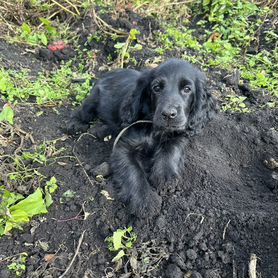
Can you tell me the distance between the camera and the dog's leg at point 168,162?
4129 millimetres

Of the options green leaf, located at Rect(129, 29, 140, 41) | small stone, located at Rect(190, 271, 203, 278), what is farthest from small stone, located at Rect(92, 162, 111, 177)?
green leaf, located at Rect(129, 29, 140, 41)

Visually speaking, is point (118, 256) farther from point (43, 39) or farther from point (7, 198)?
point (43, 39)

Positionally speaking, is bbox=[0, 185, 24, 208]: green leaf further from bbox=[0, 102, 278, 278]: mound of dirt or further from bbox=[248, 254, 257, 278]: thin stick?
bbox=[248, 254, 257, 278]: thin stick

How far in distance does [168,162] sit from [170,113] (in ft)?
1.92

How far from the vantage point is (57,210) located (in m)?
3.76

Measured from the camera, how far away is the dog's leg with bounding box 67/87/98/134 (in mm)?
4754

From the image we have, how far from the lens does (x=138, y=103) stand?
14.4 ft

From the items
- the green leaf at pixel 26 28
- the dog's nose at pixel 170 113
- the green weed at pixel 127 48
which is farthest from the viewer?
the green leaf at pixel 26 28

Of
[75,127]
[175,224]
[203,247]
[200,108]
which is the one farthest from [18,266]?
[200,108]

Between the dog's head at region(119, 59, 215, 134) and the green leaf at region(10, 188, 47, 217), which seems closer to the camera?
the green leaf at region(10, 188, 47, 217)

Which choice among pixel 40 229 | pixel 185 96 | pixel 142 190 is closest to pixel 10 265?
pixel 40 229

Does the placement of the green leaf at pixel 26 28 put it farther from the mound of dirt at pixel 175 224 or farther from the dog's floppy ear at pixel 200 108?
the dog's floppy ear at pixel 200 108

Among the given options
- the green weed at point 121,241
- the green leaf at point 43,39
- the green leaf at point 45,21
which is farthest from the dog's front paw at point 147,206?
the green leaf at point 45,21

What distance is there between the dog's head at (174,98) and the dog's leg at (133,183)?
0.39 metres
